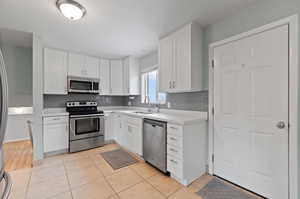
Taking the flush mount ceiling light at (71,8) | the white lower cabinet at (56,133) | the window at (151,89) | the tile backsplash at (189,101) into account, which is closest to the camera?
the flush mount ceiling light at (71,8)

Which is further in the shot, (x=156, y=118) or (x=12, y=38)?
(x=12, y=38)

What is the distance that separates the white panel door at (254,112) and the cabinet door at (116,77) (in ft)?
9.19

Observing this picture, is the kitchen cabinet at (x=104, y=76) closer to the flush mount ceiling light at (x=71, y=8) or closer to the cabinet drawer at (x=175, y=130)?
the flush mount ceiling light at (x=71, y=8)

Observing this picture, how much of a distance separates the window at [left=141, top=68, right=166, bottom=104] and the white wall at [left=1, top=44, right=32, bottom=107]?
3065 mm

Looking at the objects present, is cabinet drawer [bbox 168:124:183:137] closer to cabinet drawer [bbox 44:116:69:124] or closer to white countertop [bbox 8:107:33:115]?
cabinet drawer [bbox 44:116:69:124]

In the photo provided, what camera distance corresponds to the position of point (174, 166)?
2.06 meters

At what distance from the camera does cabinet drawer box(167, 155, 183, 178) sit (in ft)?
6.48

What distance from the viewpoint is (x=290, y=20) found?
4.94 ft

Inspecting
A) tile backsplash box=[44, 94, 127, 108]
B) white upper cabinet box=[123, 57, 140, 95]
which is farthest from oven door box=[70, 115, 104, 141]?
white upper cabinet box=[123, 57, 140, 95]

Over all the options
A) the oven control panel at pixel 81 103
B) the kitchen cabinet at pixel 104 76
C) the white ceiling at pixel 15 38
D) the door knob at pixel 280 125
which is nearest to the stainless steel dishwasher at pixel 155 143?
the door knob at pixel 280 125

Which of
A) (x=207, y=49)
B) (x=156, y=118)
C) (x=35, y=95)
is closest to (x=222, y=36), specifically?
(x=207, y=49)

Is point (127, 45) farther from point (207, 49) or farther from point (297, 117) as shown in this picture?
point (297, 117)

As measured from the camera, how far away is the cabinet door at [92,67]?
12.3 ft

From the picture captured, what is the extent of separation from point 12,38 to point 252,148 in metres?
4.79
